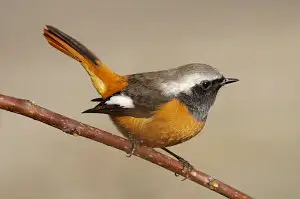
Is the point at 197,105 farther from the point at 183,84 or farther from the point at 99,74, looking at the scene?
the point at 99,74

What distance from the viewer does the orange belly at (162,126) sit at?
223 centimetres

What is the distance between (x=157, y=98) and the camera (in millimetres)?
2338

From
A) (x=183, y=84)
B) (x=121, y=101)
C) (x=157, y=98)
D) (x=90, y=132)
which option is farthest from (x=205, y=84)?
(x=90, y=132)

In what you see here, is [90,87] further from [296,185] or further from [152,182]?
[296,185]

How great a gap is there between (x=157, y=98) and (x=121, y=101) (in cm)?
16

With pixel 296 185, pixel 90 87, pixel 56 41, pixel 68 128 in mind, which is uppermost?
pixel 90 87

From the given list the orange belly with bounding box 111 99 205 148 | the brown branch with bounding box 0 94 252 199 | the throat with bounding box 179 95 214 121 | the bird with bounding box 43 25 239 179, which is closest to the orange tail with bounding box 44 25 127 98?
the bird with bounding box 43 25 239 179

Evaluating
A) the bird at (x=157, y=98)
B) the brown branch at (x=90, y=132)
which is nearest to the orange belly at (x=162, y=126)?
the bird at (x=157, y=98)

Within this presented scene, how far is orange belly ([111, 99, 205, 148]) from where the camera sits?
2.23 metres

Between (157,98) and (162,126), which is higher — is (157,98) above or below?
above

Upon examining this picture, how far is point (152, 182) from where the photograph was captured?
432 centimetres

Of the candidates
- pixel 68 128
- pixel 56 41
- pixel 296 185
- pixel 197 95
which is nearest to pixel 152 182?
pixel 296 185

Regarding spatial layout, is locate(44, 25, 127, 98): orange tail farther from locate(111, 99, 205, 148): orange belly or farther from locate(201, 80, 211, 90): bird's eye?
locate(201, 80, 211, 90): bird's eye

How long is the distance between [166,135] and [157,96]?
19cm
